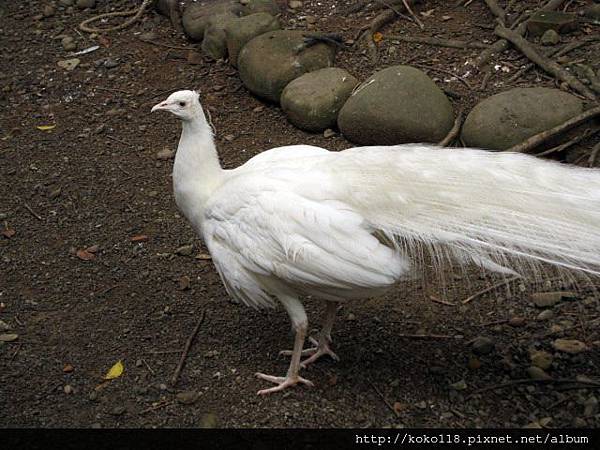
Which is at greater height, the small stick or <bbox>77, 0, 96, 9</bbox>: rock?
<bbox>77, 0, 96, 9</bbox>: rock

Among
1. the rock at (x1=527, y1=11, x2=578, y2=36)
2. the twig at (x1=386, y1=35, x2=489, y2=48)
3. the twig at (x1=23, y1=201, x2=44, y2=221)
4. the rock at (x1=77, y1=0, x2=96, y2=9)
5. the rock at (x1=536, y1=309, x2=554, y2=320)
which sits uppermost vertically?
the rock at (x1=527, y1=11, x2=578, y2=36)

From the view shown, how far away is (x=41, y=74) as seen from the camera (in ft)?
23.6

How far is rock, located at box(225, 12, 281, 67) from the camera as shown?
6.70 metres

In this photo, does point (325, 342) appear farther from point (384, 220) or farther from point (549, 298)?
point (549, 298)

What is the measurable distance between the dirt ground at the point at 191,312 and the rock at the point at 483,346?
41mm

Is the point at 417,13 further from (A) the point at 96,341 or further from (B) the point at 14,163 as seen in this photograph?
(A) the point at 96,341

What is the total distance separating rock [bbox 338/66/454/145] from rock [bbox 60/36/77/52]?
3338 millimetres

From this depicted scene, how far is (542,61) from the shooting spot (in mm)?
5969

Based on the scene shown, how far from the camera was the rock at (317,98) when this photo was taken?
596cm

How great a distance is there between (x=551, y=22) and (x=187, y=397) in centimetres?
445

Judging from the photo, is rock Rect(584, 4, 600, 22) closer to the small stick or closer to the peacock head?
the peacock head

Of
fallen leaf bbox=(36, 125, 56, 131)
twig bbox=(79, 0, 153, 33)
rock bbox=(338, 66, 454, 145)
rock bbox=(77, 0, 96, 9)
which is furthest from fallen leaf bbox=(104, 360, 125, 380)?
rock bbox=(77, 0, 96, 9)
